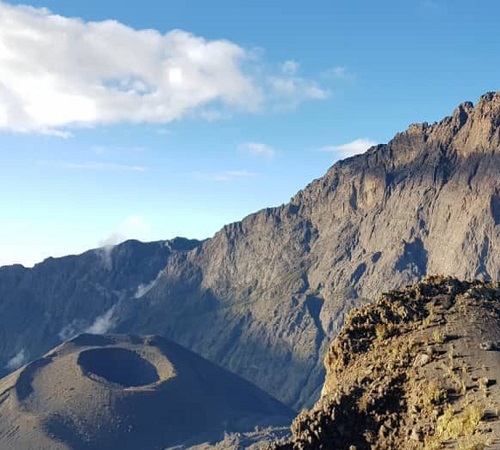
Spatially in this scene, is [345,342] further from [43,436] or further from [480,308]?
[43,436]

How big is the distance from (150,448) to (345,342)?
7002 inches

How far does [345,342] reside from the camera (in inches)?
1141

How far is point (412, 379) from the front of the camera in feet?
81.5

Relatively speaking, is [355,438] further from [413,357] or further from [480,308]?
[480,308]

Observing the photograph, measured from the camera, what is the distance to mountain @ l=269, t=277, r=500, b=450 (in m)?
22.8

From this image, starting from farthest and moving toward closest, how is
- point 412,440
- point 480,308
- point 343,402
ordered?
point 480,308 → point 343,402 → point 412,440

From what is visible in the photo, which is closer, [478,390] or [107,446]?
[478,390]

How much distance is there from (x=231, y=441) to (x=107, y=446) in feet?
102

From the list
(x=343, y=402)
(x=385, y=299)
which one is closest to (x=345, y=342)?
(x=385, y=299)

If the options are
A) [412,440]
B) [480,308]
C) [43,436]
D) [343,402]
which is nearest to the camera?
[412,440]

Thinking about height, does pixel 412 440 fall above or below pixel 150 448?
above

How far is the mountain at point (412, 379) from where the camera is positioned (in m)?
22.8

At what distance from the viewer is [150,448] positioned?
645ft

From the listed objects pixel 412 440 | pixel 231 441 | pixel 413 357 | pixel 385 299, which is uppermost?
pixel 385 299
